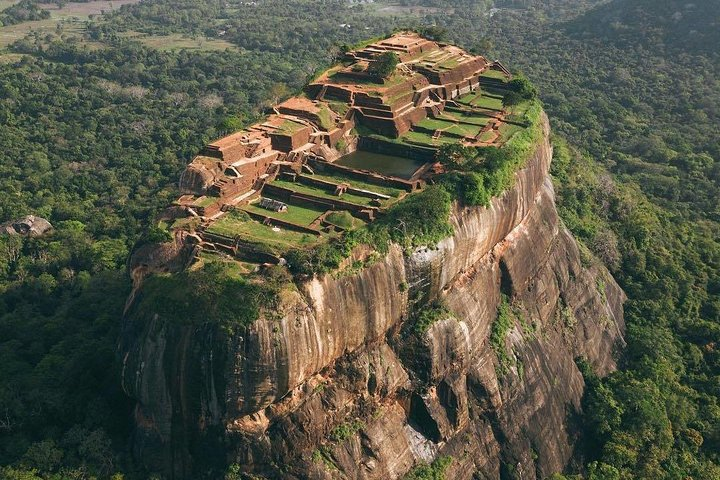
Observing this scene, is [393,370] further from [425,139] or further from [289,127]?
[425,139]

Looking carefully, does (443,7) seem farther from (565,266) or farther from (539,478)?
(539,478)

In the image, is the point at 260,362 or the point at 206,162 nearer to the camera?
the point at 260,362

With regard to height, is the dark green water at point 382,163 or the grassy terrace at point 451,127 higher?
the grassy terrace at point 451,127

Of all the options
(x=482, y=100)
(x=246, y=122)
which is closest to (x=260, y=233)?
(x=482, y=100)

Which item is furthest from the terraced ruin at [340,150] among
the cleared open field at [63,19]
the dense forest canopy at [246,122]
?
the cleared open field at [63,19]

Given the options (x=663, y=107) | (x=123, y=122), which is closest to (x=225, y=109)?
(x=123, y=122)

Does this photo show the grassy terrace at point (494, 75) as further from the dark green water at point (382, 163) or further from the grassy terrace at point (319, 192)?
the grassy terrace at point (319, 192)
